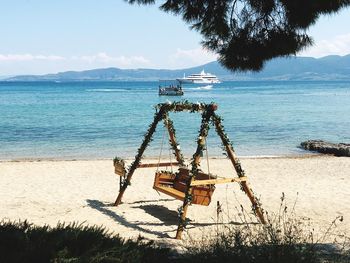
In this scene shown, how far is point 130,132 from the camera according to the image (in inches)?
1428

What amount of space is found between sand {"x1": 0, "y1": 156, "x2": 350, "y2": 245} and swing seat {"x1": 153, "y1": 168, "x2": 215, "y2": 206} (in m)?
0.44

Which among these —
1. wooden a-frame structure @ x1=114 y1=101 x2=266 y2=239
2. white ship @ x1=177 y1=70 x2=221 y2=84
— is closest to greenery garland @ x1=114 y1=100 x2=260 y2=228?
wooden a-frame structure @ x1=114 y1=101 x2=266 y2=239

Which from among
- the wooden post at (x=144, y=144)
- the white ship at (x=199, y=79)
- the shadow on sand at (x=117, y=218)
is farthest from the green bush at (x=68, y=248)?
the white ship at (x=199, y=79)

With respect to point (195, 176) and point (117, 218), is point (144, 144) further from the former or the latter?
point (195, 176)

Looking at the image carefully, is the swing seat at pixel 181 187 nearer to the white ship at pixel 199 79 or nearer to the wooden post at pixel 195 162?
the wooden post at pixel 195 162

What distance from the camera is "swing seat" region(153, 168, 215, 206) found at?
945 centimetres

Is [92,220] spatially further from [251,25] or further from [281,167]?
[281,167]

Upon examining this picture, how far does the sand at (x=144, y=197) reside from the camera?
33.4ft

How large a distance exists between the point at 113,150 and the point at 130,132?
9.96 meters

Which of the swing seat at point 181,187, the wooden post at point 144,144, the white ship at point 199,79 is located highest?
the wooden post at point 144,144

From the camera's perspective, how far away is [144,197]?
12.6m

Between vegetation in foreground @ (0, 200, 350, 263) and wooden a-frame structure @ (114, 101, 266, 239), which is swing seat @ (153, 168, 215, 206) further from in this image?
vegetation in foreground @ (0, 200, 350, 263)

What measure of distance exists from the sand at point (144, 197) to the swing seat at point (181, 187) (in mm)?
437

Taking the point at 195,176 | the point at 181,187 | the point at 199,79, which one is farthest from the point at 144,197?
the point at 199,79
